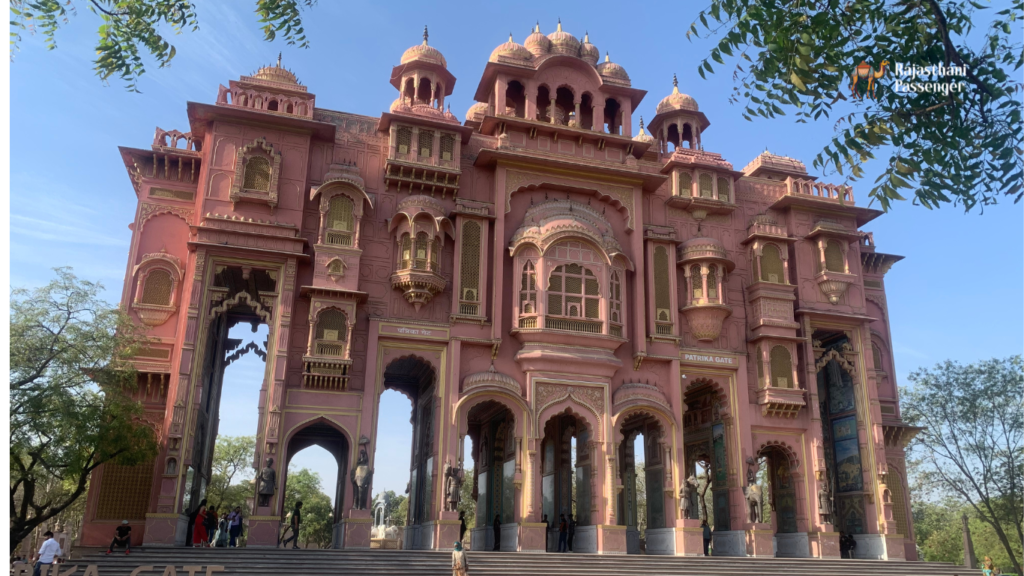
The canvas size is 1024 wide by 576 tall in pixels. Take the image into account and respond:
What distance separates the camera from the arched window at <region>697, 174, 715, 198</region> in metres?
27.4

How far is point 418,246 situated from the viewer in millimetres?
23594

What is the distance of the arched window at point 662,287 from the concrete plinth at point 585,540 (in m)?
7.15

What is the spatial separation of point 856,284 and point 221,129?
22.6 m

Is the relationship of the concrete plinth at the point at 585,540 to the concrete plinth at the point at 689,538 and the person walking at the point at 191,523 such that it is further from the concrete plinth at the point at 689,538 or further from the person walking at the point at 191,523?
the person walking at the point at 191,523

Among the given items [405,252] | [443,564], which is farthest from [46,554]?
[405,252]

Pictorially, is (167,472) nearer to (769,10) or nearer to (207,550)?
(207,550)

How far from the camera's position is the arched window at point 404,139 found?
24547 mm

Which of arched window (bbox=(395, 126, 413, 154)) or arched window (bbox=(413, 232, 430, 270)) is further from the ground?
arched window (bbox=(395, 126, 413, 154))

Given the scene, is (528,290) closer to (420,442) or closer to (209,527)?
(420,442)

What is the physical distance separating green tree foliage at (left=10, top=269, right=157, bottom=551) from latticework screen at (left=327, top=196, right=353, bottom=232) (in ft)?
21.2

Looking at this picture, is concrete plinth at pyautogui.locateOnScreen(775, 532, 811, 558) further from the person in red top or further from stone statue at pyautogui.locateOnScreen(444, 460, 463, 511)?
the person in red top

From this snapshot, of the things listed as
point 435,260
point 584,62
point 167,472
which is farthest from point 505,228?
point 167,472

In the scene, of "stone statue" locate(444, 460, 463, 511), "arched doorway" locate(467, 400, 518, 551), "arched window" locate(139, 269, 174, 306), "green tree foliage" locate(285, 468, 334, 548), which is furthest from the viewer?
"green tree foliage" locate(285, 468, 334, 548)

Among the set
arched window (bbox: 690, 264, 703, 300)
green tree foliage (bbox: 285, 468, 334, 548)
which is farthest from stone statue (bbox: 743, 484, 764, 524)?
green tree foliage (bbox: 285, 468, 334, 548)
